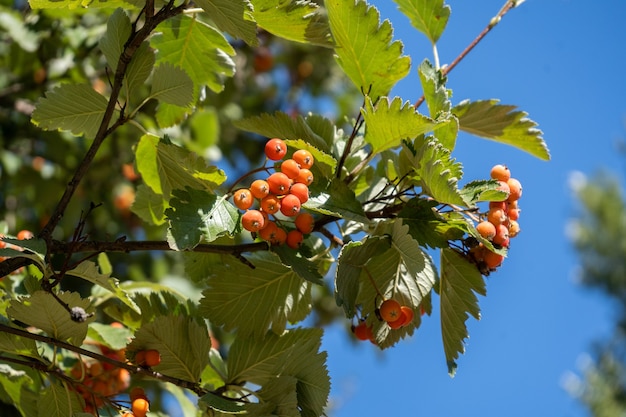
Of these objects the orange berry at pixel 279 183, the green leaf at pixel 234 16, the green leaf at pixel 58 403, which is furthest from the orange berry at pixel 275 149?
the green leaf at pixel 58 403

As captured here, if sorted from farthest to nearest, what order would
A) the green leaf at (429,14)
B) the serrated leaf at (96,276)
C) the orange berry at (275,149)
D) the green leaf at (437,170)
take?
the green leaf at (429,14) → the orange berry at (275,149) → the green leaf at (437,170) → the serrated leaf at (96,276)

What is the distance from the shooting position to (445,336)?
191cm

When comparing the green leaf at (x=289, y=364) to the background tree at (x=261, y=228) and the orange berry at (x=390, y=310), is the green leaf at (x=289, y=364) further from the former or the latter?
the orange berry at (x=390, y=310)

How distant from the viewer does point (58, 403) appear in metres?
1.83

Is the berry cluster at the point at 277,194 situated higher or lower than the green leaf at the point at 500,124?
lower

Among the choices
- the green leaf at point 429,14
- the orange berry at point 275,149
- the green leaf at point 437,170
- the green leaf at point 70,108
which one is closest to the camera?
the green leaf at point 437,170

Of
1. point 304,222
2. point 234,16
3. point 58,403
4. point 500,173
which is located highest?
point 500,173

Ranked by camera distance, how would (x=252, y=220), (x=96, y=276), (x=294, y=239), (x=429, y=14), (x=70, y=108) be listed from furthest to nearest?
(x=429, y=14)
(x=70, y=108)
(x=294, y=239)
(x=252, y=220)
(x=96, y=276)

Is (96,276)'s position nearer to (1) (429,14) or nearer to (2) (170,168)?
(2) (170,168)

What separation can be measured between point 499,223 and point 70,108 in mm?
1099

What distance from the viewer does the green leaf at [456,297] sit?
1879 mm

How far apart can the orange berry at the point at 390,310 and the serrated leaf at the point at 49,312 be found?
2.24ft

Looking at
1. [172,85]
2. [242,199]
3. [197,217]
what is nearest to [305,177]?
[242,199]

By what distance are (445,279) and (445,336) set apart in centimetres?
14
